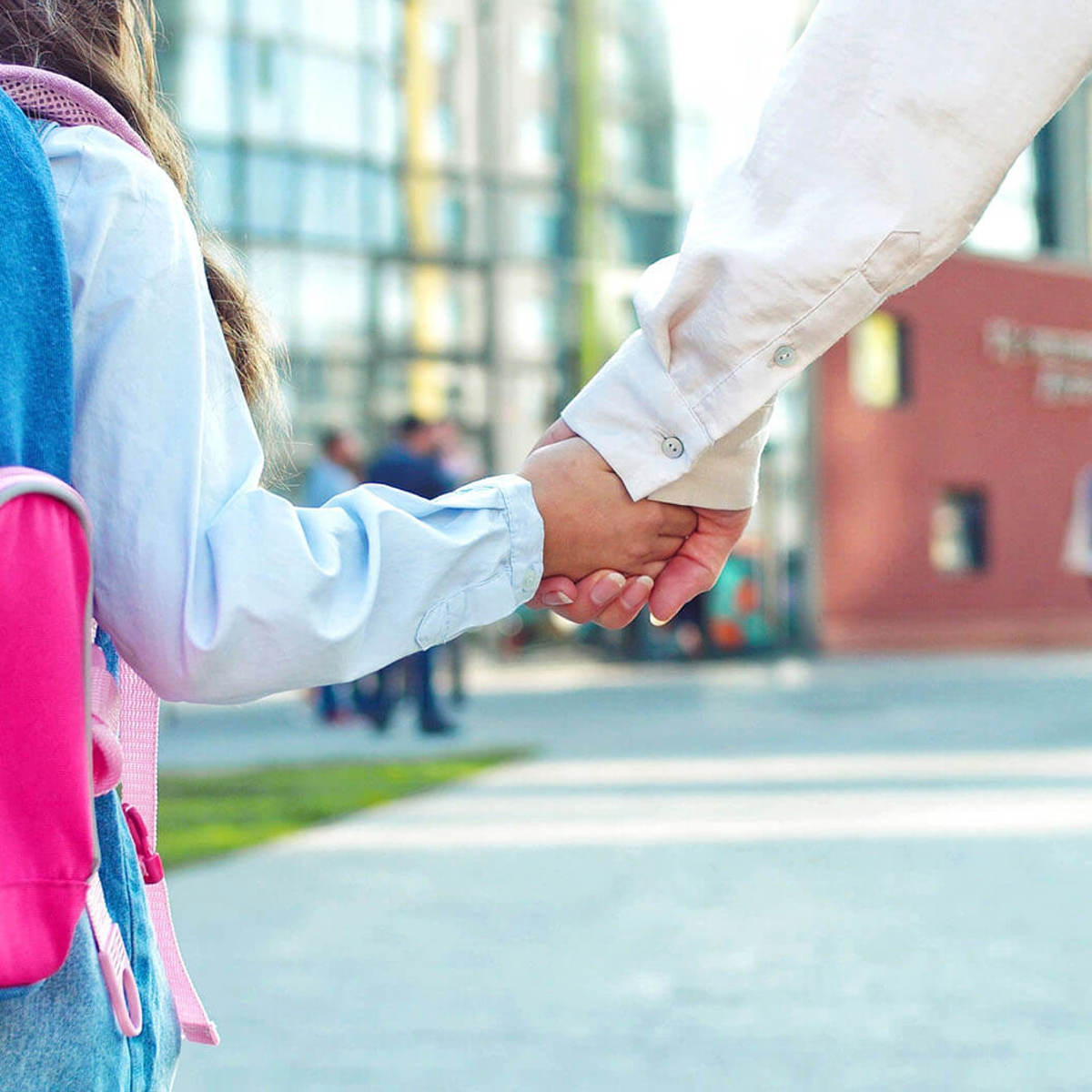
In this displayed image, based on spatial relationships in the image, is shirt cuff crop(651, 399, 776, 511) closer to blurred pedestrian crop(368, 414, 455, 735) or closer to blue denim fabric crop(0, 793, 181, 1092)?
blue denim fabric crop(0, 793, 181, 1092)

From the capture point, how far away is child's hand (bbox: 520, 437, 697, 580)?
4.93 ft

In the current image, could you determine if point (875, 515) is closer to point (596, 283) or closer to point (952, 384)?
point (952, 384)

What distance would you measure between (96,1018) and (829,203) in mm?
905

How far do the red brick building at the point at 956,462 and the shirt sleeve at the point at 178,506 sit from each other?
22229 mm

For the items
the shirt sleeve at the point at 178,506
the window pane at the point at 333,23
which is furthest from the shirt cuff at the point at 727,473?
the window pane at the point at 333,23

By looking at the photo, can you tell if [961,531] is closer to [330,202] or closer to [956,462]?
[956,462]

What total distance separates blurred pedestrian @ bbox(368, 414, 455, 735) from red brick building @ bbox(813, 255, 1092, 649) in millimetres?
12676

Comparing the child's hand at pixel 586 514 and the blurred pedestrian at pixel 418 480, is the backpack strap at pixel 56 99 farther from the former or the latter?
the blurred pedestrian at pixel 418 480

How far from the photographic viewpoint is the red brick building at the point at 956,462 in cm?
2378

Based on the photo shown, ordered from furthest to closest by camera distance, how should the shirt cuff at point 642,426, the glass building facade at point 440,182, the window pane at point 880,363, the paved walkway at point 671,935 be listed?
the window pane at point 880,363 < the glass building facade at point 440,182 < the paved walkway at point 671,935 < the shirt cuff at point 642,426

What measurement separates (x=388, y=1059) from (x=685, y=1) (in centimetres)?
2066

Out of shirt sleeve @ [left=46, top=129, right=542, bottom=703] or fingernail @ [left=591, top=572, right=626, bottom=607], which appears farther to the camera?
fingernail @ [left=591, top=572, right=626, bottom=607]

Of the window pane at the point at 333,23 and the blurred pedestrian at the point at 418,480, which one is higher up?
the window pane at the point at 333,23

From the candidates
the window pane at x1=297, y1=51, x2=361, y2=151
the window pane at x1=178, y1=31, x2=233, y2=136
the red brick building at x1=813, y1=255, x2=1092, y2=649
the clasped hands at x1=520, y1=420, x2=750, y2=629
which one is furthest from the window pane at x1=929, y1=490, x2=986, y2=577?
the clasped hands at x1=520, y1=420, x2=750, y2=629
